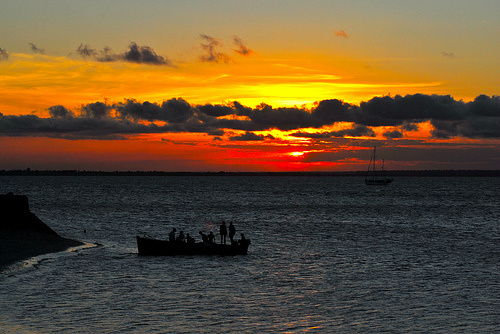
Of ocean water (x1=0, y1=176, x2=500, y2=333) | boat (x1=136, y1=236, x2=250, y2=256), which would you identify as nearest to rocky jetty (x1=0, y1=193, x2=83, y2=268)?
ocean water (x1=0, y1=176, x2=500, y2=333)

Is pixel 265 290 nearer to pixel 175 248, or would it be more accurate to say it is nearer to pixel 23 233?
pixel 175 248

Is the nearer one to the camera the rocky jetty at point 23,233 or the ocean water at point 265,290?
the ocean water at point 265,290

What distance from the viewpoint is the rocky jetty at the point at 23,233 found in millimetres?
37422

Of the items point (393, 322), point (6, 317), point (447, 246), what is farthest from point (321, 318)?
point (447, 246)

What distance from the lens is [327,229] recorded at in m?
62.7

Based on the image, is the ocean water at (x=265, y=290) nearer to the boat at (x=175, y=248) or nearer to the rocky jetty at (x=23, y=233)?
the boat at (x=175, y=248)

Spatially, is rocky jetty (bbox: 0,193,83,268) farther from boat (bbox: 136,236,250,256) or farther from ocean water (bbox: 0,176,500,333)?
boat (bbox: 136,236,250,256)

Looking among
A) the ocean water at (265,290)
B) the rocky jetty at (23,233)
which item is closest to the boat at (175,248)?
the ocean water at (265,290)

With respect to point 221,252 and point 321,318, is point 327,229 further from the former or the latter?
point 321,318

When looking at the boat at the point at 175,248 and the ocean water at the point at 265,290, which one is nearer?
the ocean water at the point at 265,290

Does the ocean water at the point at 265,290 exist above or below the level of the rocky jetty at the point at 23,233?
below

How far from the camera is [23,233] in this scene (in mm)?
41281

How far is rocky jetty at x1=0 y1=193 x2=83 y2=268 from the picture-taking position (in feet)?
123

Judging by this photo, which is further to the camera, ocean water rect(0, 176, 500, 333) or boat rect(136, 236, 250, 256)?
boat rect(136, 236, 250, 256)
